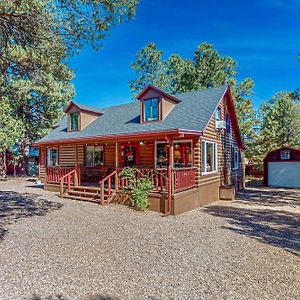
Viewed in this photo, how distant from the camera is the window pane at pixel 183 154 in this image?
1246 cm

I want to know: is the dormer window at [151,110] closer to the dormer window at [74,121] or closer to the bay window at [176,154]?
the bay window at [176,154]

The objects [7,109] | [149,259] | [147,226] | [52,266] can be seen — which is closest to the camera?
[52,266]

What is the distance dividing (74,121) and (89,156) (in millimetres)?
2545

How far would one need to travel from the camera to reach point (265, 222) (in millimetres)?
8297

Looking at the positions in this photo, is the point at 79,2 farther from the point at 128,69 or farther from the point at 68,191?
the point at 128,69

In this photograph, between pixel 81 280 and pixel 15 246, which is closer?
pixel 81 280

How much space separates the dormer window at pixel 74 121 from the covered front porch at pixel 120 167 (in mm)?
1260

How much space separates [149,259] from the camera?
506cm

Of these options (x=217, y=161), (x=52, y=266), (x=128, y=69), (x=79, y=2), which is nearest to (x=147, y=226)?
(x=52, y=266)

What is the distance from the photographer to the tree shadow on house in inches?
251

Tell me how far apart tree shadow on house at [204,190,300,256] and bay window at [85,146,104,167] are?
714 centimetres

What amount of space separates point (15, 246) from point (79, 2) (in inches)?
226

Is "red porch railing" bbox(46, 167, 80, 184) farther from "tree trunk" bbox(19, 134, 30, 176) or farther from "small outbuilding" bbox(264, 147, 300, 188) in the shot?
"small outbuilding" bbox(264, 147, 300, 188)

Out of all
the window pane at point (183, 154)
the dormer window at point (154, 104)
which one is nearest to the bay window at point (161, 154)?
the window pane at point (183, 154)
